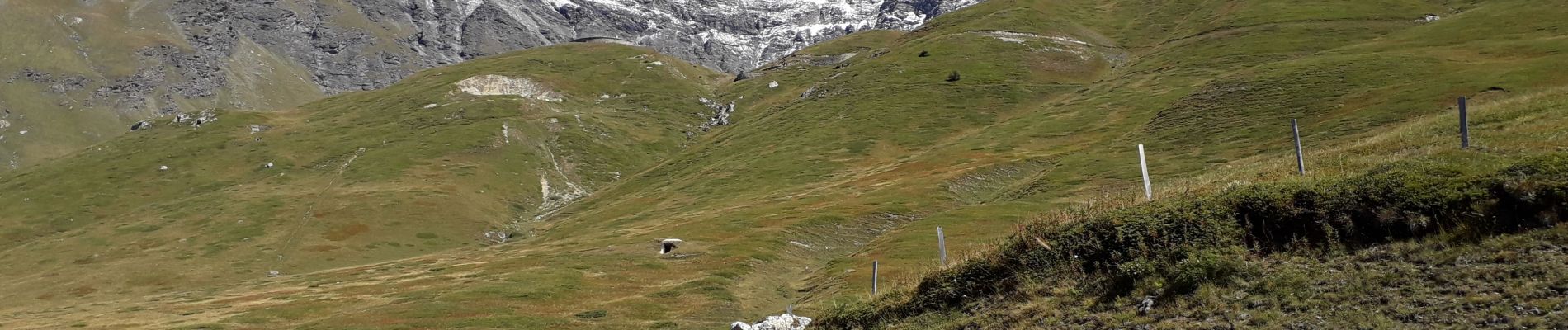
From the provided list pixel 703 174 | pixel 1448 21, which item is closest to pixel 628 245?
pixel 703 174

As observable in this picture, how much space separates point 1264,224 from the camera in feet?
57.8

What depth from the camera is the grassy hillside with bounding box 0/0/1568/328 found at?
5969 cm

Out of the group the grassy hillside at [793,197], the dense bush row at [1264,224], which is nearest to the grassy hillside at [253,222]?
the grassy hillside at [793,197]

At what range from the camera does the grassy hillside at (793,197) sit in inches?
2350

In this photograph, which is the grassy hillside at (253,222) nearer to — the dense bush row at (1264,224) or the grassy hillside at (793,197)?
the grassy hillside at (793,197)

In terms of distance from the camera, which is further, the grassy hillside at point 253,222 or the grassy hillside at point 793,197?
the grassy hillside at point 253,222

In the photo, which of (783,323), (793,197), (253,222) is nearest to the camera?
(783,323)

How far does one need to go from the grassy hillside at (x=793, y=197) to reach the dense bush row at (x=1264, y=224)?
0.78m

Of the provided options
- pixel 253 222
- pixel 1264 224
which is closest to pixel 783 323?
pixel 1264 224

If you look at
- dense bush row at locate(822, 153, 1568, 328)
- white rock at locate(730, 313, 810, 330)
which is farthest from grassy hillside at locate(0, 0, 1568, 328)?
white rock at locate(730, 313, 810, 330)

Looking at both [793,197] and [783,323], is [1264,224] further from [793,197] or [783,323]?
[793,197]

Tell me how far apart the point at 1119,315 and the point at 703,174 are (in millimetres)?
156256

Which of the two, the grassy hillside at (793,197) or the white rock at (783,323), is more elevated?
the white rock at (783,323)

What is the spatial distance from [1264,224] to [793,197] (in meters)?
106
